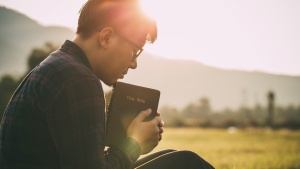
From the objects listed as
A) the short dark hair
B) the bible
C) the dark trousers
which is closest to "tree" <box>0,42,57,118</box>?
the bible

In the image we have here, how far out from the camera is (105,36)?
2.26m

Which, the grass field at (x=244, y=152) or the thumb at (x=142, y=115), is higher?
the thumb at (x=142, y=115)

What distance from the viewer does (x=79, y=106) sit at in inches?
75.7

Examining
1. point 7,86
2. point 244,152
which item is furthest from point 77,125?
point 7,86

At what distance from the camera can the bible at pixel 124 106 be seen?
99.2 inches

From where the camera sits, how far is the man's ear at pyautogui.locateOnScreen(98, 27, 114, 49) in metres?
2.23

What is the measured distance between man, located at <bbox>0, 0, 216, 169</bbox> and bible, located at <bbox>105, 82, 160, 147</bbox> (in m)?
0.21

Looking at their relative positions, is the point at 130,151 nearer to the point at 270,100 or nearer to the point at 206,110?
the point at 270,100

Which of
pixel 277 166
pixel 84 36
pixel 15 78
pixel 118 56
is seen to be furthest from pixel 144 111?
pixel 15 78

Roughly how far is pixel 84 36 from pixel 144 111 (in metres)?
0.65

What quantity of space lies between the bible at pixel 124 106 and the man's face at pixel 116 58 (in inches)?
7.2

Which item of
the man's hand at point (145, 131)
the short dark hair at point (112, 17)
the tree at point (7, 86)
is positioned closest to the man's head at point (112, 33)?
the short dark hair at point (112, 17)

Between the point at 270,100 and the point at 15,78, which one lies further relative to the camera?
the point at 270,100

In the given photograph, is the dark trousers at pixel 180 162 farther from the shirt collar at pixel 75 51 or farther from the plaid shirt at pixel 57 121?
the shirt collar at pixel 75 51
